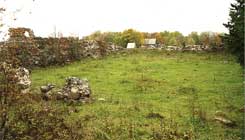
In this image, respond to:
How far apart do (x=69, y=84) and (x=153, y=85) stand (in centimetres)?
567

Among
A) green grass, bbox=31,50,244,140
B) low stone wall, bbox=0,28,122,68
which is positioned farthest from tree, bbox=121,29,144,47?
green grass, bbox=31,50,244,140

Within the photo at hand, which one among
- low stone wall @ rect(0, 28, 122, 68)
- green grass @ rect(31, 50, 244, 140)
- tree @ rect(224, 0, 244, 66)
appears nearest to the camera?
green grass @ rect(31, 50, 244, 140)

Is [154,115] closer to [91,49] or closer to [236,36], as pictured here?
[236,36]

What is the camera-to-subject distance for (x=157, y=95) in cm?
2222

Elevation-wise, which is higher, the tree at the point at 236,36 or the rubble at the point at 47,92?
the tree at the point at 236,36

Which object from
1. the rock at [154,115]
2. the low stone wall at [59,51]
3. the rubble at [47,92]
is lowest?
the rock at [154,115]

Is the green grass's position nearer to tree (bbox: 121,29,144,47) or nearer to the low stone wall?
the low stone wall

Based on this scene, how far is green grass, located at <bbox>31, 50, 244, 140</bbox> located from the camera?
53.5ft

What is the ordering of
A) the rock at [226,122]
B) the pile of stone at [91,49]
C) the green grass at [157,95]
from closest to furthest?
the green grass at [157,95]
the rock at [226,122]
the pile of stone at [91,49]

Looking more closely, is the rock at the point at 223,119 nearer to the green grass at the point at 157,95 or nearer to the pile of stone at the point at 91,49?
the green grass at the point at 157,95

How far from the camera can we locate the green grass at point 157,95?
16297 millimetres

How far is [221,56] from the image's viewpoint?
40812mm

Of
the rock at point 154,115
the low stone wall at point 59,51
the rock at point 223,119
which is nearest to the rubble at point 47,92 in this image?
the rock at point 154,115

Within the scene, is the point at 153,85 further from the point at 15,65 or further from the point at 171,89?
the point at 15,65
